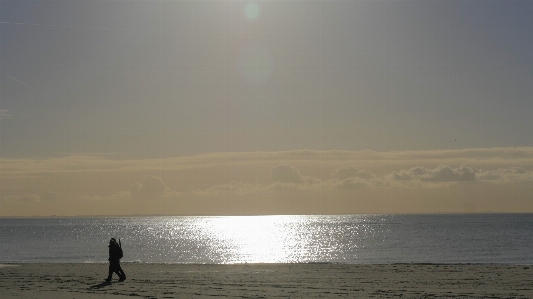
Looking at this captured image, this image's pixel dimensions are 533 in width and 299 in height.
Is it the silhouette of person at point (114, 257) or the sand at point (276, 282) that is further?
the silhouette of person at point (114, 257)

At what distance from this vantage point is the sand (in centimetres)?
2061

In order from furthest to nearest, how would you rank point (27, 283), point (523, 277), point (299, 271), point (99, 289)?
1. point (299, 271)
2. point (523, 277)
3. point (27, 283)
4. point (99, 289)

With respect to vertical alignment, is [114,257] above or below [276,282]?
above

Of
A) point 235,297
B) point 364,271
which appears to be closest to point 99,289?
point 235,297

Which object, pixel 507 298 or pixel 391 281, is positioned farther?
pixel 391 281

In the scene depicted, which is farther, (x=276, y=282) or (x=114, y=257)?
(x=114, y=257)

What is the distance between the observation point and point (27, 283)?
2400 cm

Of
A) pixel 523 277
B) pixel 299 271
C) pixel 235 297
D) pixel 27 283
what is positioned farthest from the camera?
pixel 299 271

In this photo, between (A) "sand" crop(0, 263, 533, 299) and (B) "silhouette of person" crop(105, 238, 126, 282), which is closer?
(A) "sand" crop(0, 263, 533, 299)

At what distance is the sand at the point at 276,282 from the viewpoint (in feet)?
67.6

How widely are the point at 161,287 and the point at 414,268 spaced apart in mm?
15224

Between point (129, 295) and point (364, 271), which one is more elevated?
point (364, 271)

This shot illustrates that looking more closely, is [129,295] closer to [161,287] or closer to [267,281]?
[161,287]

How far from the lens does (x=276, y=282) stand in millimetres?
24234
